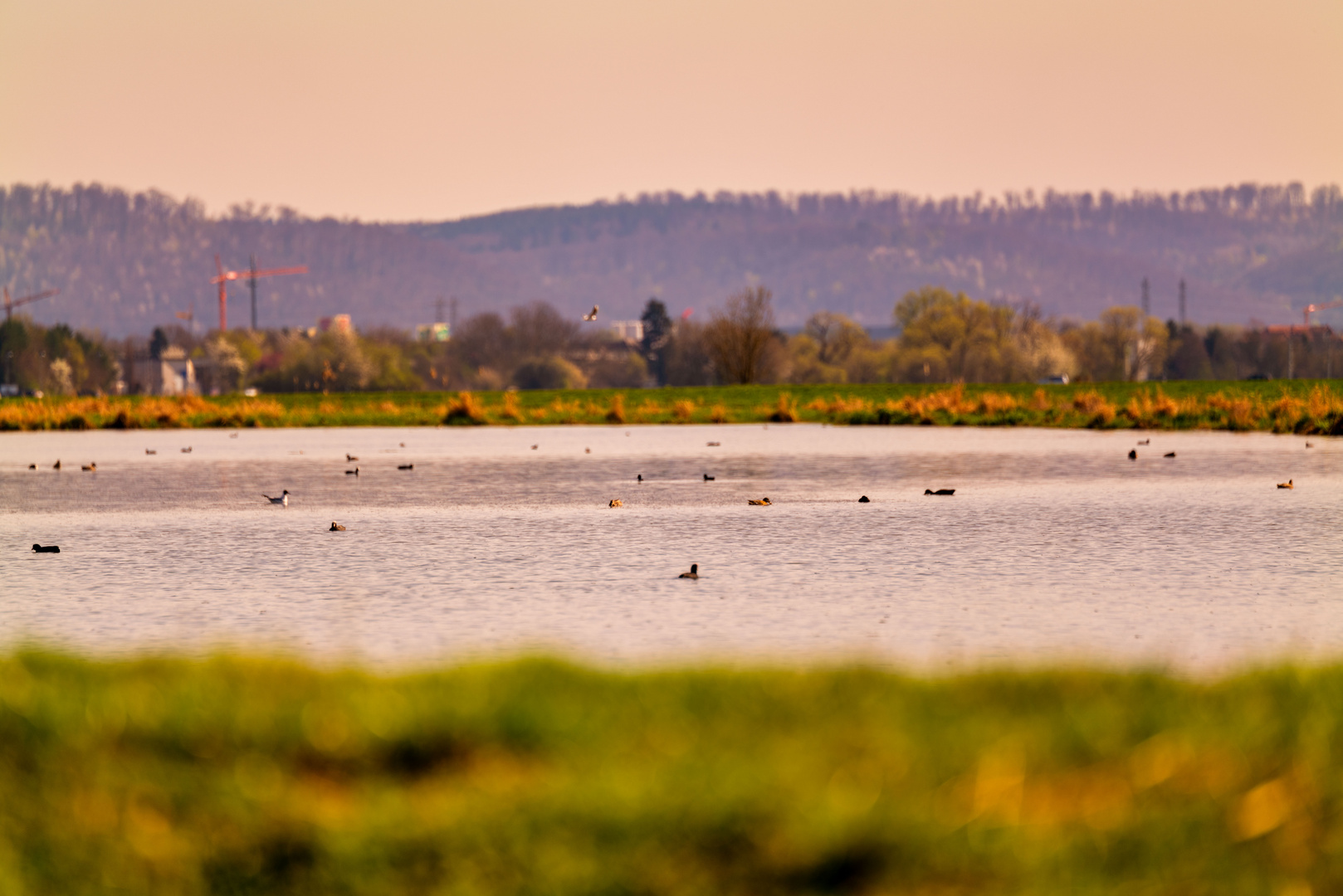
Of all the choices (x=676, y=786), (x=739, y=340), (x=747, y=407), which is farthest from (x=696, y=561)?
(x=739, y=340)

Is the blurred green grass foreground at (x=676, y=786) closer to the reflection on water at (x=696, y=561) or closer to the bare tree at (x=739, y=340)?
the reflection on water at (x=696, y=561)

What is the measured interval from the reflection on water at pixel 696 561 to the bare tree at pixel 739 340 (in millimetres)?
40922

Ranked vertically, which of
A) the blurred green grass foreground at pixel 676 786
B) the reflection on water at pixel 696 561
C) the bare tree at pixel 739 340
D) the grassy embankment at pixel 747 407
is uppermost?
the bare tree at pixel 739 340

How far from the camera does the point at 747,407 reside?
52.0 m

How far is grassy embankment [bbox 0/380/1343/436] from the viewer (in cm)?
3722

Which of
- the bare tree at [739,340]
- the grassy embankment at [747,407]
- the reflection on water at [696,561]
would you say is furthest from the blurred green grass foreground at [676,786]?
the bare tree at [739,340]

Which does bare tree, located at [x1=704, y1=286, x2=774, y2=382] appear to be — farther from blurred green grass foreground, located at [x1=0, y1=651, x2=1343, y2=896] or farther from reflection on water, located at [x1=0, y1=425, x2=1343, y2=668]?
blurred green grass foreground, located at [x1=0, y1=651, x2=1343, y2=896]

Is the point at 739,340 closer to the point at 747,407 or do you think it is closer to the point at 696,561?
the point at 747,407

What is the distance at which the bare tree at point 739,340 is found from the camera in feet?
211

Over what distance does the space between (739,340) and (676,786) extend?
61151mm

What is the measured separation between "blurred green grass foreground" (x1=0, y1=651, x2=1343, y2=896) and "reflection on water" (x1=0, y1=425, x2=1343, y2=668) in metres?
1.98

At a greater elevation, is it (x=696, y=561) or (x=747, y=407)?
(x=747, y=407)

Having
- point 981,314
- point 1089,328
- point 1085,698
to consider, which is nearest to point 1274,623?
point 1085,698

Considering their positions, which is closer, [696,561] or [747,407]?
[696,561]
